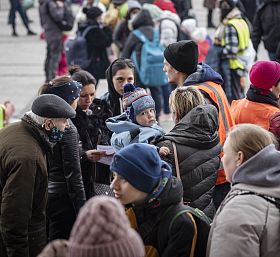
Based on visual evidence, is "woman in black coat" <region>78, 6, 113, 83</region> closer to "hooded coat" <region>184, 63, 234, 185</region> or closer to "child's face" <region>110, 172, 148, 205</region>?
"hooded coat" <region>184, 63, 234, 185</region>

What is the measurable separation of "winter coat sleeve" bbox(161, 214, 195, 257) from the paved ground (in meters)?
6.87

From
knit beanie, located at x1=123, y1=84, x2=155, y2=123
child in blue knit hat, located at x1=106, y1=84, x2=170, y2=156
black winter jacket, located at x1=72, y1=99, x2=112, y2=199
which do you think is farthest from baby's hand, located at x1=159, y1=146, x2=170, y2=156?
black winter jacket, located at x1=72, y1=99, x2=112, y2=199

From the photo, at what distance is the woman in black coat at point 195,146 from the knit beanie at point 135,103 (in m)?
0.23

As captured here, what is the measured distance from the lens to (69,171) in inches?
220

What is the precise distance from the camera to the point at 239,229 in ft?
12.7

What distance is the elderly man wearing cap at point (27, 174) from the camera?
15.7 feet

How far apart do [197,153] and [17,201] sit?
1179mm

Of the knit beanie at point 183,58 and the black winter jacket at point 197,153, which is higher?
the knit beanie at point 183,58

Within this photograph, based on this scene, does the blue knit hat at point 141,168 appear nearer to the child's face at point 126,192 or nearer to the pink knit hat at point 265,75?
the child's face at point 126,192

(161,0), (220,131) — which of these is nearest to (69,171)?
(220,131)

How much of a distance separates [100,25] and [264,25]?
239 cm

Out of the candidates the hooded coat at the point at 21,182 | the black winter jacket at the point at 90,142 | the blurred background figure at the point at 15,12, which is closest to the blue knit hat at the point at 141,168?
the hooded coat at the point at 21,182

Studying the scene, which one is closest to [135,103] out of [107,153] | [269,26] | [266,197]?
[107,153]

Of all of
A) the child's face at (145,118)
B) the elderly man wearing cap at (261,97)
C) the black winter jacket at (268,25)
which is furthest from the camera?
the black winter jacket at (268,25)
